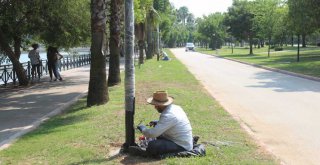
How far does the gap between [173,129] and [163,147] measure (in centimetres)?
30

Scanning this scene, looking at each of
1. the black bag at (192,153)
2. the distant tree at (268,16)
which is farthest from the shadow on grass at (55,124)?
the distant tree at (268,16)

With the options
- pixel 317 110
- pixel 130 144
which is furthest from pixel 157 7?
pixel 130 144

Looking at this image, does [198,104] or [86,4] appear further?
[86,4]

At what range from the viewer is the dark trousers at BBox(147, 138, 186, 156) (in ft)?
22.4

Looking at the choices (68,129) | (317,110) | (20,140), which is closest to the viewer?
(20,140)

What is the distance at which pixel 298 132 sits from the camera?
9.45m

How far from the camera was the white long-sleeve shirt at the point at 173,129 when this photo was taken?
674cm

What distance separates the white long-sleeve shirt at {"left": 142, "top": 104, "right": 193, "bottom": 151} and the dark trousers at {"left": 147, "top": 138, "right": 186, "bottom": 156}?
0.06 metres

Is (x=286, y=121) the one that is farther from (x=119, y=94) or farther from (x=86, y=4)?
(x=86, y=4)

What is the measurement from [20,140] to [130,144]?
253 centimetres

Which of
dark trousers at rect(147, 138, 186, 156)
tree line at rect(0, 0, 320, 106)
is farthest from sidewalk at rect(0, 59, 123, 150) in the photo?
dark trousers at rect(147, 138, 186, 156)

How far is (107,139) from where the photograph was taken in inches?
332

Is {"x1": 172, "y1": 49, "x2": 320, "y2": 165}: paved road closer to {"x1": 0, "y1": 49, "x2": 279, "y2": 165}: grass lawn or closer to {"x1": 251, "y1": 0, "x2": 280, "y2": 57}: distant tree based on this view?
{"x1": 0, "y1": 49, "x2": 279, "y2": 165}: grass lawn

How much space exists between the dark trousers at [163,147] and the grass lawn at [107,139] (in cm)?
15
